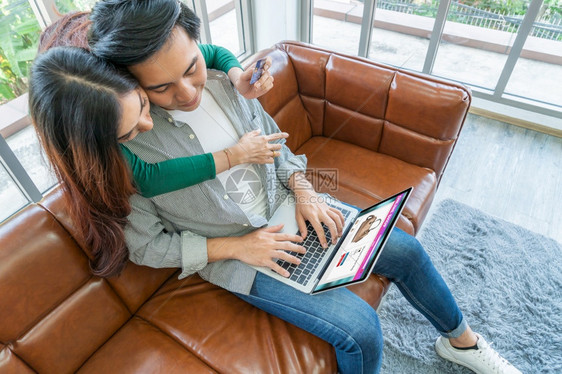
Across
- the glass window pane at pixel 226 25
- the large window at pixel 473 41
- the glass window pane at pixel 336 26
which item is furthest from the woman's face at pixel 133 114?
the glass window pane at pixel 336 26

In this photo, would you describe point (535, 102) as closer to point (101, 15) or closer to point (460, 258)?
point (460, 258)

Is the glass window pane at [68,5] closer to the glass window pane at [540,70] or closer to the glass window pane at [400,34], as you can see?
the glass window pane at [400,34]

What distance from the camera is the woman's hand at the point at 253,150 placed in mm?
939

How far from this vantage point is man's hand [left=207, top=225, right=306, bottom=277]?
0.95 m

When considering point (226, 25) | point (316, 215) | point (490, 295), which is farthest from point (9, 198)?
point (490, 295)

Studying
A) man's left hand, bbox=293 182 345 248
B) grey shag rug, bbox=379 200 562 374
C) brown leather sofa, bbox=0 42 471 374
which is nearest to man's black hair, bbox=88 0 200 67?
brown leather sofa, bbox=0 42 471 374

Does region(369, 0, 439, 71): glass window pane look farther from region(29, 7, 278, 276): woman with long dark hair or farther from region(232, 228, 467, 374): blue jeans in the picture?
region(29, 7, 278, 276): woman with long dark hair

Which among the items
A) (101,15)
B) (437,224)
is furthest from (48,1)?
(437,224)

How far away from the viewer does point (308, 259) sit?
100 centimetres

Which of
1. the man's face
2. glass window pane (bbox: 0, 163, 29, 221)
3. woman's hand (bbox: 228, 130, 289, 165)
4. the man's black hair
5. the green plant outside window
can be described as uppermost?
the man's black hair

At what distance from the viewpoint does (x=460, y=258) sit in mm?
1566

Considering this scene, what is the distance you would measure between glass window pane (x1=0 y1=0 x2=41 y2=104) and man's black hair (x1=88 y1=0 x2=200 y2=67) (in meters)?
0.80

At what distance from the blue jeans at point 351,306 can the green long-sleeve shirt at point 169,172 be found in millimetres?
327

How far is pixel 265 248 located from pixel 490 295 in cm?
103
